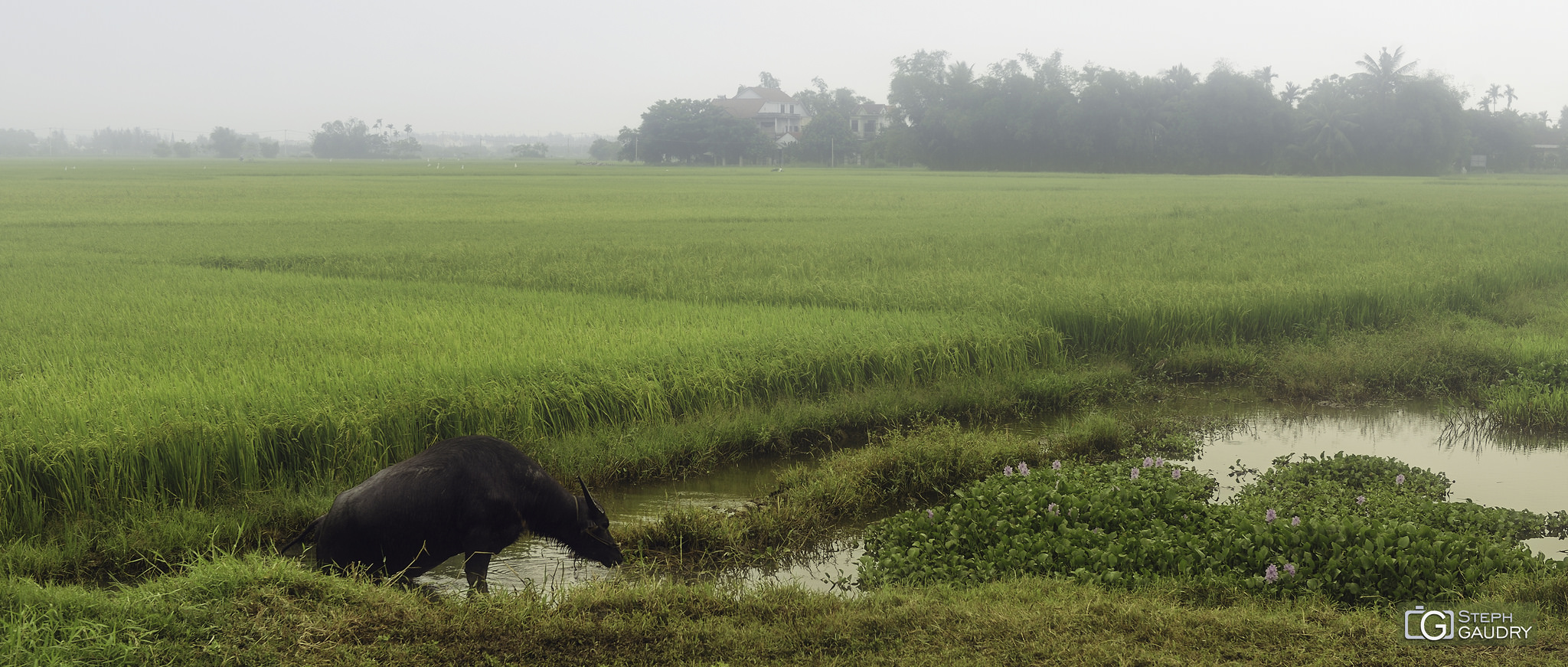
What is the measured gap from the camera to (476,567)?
11.0 ft

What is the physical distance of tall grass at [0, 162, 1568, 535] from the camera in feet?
15.4

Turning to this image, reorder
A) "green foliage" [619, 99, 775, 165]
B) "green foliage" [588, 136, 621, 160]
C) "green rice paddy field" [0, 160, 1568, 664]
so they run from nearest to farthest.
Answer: "green rice paddy field" [0, 160, 1568, 664] → "green foliage" [619, 99, 775, 165] → "green foliage" [588, 136, 621, 160]

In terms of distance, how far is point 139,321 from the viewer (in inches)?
284

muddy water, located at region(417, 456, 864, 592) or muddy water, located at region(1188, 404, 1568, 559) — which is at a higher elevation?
muddy water, located at region(417, 456, 864, 592)

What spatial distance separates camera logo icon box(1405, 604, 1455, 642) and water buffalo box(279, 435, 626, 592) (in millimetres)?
2787

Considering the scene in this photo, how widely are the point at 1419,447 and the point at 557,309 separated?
6.13 meters

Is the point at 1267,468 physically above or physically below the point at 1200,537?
below

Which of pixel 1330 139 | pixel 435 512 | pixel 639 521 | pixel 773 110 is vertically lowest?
pixel 639 521

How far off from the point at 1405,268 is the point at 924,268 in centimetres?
515

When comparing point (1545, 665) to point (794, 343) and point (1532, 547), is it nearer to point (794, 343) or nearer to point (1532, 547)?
point (1532, 547)

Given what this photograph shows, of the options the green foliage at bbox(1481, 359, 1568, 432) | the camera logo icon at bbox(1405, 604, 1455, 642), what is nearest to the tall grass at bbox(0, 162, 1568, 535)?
the green foliage at bbox(1481, 359, 1568, 432)

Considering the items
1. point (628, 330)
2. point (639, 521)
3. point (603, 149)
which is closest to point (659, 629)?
point (639, 521)

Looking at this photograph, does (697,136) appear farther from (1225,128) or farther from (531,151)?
(531,151)

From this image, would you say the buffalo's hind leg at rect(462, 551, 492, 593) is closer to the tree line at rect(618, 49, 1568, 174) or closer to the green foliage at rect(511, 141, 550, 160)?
the tree line at rect(618, 49, 1568, 174)
